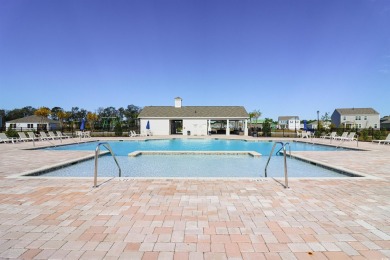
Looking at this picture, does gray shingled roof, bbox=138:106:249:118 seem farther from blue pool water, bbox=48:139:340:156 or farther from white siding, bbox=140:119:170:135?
blue pool water, bbox=48:139:340:156

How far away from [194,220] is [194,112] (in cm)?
3035

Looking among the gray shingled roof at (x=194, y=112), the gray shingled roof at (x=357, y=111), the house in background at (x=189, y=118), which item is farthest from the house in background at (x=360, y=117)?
the house in background at (x=189, y=118)

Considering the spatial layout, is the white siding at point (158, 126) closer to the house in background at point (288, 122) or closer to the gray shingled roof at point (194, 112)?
the gray shingled roof at point (194, 112)

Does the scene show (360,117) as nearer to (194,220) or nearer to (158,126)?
(158,126)

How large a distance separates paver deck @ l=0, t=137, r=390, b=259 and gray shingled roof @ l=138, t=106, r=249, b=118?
2728cm

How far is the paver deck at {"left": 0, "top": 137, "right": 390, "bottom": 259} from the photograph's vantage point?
2.57 metres

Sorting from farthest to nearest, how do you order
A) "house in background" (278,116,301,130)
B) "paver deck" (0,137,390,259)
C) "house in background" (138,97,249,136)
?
"house in background" (278,116,301,130) < "house in background" (138,97,249,136) < "paver deck" (0,137,390,259)

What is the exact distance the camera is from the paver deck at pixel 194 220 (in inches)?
101

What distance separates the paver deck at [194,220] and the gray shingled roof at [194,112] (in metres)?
27.3

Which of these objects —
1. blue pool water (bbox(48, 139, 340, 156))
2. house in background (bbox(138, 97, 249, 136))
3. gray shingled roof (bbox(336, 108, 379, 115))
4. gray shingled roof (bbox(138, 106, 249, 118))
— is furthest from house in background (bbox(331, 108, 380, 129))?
blue pool water (bbox(48, 139, 340, 156))

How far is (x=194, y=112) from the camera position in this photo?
33500 mm

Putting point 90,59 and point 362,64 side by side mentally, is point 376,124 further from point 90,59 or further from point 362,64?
point 90,59

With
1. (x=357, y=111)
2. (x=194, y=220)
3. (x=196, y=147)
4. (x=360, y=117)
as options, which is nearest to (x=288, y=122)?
(x=357, y=111)

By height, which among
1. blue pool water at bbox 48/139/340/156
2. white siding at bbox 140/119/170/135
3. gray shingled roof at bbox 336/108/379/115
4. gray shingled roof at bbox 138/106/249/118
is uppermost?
gray shingled roof at bbox 336/108/379/115
